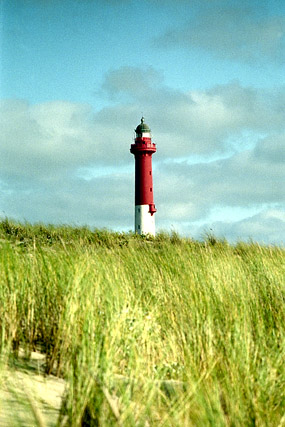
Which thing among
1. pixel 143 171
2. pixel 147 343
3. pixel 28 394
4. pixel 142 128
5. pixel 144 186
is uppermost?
pixel 142 128

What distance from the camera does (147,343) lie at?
3186mm

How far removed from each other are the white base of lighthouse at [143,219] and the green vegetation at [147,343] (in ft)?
66.5

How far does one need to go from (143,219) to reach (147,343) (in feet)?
75.1

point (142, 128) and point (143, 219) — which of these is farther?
point (142, 128)

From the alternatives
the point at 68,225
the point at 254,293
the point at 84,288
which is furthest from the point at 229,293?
the point at 68,225

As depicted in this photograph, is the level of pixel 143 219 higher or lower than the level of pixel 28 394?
higher

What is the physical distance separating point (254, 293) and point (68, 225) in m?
9.65

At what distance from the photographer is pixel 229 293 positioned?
4438mm

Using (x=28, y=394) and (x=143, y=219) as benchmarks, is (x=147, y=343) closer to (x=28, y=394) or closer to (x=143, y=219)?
(x=28, y=394)

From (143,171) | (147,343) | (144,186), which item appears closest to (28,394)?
(147,343)

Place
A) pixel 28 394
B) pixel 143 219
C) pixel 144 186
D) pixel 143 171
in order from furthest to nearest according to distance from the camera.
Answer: pixel 143 171 < pixel 144 186 < pixel 143 219 < pixel 28 394

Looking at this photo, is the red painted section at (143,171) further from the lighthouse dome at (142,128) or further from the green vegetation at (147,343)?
the green vegetation at (147,343)

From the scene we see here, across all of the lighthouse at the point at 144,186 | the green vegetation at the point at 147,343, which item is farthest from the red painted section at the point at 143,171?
the green vegetation at the point at 147,343

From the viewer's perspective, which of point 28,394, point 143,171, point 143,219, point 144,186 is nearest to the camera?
point 28,394
